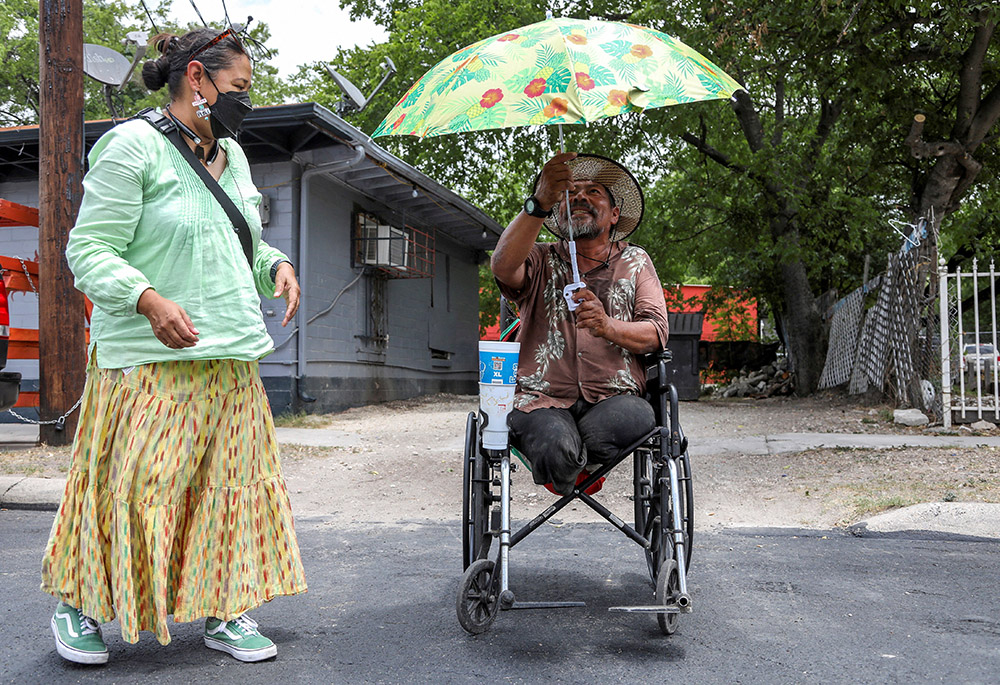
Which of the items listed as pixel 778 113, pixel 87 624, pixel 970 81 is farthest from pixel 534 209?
pixel 778 113

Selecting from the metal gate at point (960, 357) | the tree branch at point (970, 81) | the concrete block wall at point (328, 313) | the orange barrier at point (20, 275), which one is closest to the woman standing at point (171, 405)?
the orange barrier at point (20, 275)

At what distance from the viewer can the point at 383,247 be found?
13.5 meters

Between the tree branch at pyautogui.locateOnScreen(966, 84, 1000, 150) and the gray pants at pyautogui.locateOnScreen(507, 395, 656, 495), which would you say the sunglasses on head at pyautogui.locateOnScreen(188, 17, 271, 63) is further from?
the tree branch at pyautogui.locateOnScreen(966, 84, 1000, 150)

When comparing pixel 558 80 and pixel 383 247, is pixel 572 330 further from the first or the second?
pixel 383 247

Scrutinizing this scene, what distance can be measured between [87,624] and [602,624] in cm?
176

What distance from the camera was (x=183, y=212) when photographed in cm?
268

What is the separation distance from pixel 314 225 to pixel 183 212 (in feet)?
30.8

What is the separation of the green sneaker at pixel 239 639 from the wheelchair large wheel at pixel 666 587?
1279 mm

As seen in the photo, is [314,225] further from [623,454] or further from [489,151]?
[623,454]

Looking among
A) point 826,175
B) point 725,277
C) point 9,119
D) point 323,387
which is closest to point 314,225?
point 323,387

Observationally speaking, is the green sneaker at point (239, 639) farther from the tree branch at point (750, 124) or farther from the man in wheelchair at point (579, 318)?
the tree branch at point (750, 124)

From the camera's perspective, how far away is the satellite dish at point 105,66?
317 inches

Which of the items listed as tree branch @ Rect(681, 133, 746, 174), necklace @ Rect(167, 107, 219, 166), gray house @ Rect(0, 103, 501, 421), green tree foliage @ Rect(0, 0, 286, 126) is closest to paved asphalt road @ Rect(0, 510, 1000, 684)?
necklace @ Rect(167, 107, 219, 166)

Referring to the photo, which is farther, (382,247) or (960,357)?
(382,247)
